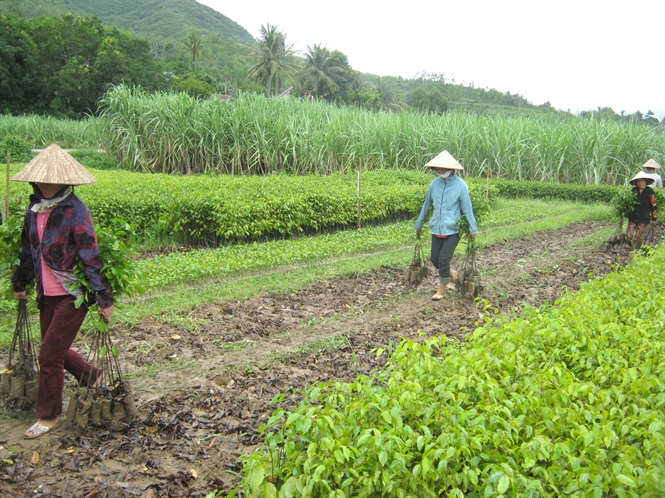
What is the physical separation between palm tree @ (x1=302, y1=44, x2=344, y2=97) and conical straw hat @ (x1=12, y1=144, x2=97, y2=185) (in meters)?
57.2

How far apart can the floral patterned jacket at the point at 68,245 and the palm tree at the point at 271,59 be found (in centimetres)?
5098

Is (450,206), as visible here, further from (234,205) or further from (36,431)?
(36,431)

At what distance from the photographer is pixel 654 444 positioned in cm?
251

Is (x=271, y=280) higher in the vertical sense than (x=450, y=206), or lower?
lower

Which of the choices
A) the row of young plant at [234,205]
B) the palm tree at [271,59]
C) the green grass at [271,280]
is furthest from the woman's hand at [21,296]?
the palm tree at [271,59]

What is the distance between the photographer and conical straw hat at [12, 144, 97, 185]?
141 inches

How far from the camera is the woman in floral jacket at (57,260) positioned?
370 centimetres

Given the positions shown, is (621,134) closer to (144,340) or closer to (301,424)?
(144,340)

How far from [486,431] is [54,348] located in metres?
2.89

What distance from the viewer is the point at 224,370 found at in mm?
4953

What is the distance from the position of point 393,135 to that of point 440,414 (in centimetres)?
1839

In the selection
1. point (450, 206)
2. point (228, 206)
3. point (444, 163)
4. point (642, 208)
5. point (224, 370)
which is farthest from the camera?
point (642, 208)

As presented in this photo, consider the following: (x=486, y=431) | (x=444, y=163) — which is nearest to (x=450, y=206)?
(x=444, y=163)

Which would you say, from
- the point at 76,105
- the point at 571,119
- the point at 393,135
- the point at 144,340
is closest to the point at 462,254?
the point at 144,340
